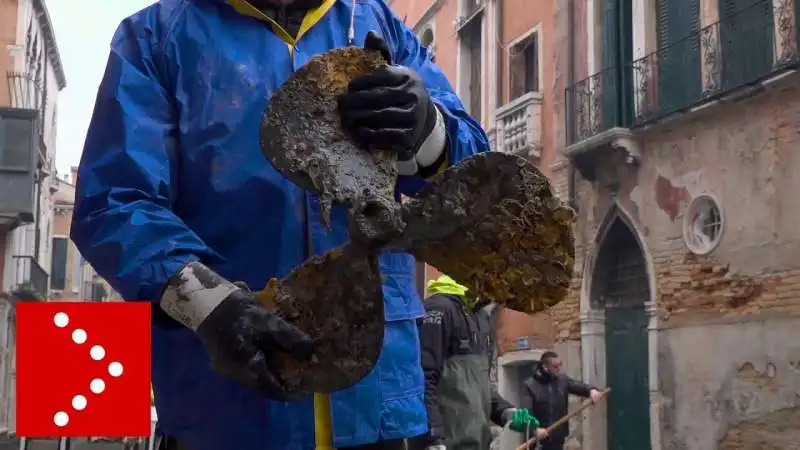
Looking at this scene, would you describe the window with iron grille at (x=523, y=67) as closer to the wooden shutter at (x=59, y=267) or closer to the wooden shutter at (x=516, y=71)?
the wooden shutter at (x=516, y=71)

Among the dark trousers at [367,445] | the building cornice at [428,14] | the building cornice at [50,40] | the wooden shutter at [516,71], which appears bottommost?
the dark trousers at [367,445]

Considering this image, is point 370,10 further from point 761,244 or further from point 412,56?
point 761,244

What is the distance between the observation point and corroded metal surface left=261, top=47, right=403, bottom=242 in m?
1.35

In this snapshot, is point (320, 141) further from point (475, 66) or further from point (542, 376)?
point (475, 66)

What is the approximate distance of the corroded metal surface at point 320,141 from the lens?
1.35 meters

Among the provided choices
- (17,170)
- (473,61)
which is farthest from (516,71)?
(17,170)

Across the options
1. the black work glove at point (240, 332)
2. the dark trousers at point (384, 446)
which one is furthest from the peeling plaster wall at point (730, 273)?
the black work glove at point (240, 332)

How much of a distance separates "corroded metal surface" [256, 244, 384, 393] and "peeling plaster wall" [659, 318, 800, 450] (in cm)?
765

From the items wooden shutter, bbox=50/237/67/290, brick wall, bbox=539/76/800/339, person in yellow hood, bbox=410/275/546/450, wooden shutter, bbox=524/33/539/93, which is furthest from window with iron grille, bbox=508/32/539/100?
wooden shutter, bbox=50/237/67/290

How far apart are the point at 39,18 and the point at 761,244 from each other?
1818cm

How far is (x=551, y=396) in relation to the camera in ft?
26.7

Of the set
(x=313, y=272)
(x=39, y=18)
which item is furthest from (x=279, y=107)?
(x=39, y=18)

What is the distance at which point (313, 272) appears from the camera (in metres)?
1.33

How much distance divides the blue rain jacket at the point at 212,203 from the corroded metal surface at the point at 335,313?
0.18 metres
